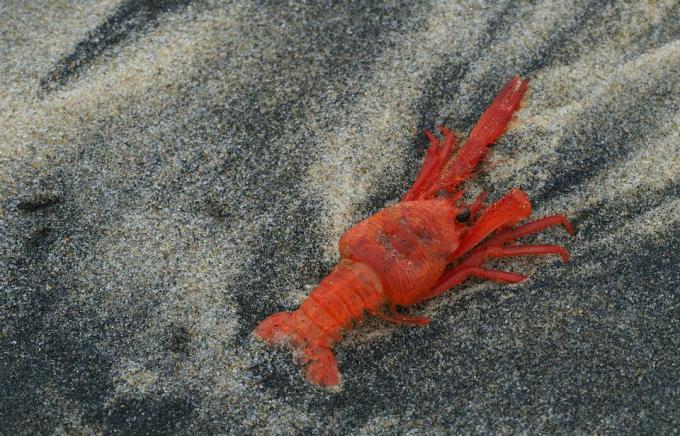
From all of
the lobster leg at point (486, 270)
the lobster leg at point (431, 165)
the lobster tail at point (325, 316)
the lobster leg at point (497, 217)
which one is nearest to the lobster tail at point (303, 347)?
the lobster tail at point (325, 316)

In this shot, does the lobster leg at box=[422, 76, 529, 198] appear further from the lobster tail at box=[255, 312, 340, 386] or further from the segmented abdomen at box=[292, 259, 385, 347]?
the lobster tail at box=[255, 312, 340, 386]

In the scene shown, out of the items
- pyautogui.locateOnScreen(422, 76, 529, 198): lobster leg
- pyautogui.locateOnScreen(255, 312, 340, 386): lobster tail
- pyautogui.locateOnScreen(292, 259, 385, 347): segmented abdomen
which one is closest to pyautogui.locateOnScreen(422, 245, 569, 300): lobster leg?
pyautogui.locateOnScreen(292, 259, 385, 347): segmented abdomen

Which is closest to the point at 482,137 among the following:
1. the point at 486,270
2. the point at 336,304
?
the point at 486,270

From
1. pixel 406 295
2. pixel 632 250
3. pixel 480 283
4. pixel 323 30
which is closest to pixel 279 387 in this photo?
pixel 406 295

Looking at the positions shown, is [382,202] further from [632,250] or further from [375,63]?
[632,250]

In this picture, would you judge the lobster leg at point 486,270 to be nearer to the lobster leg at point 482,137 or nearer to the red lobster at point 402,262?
the red lobster at point 402,262

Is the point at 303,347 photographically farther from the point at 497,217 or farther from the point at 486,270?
the point at 497,217
